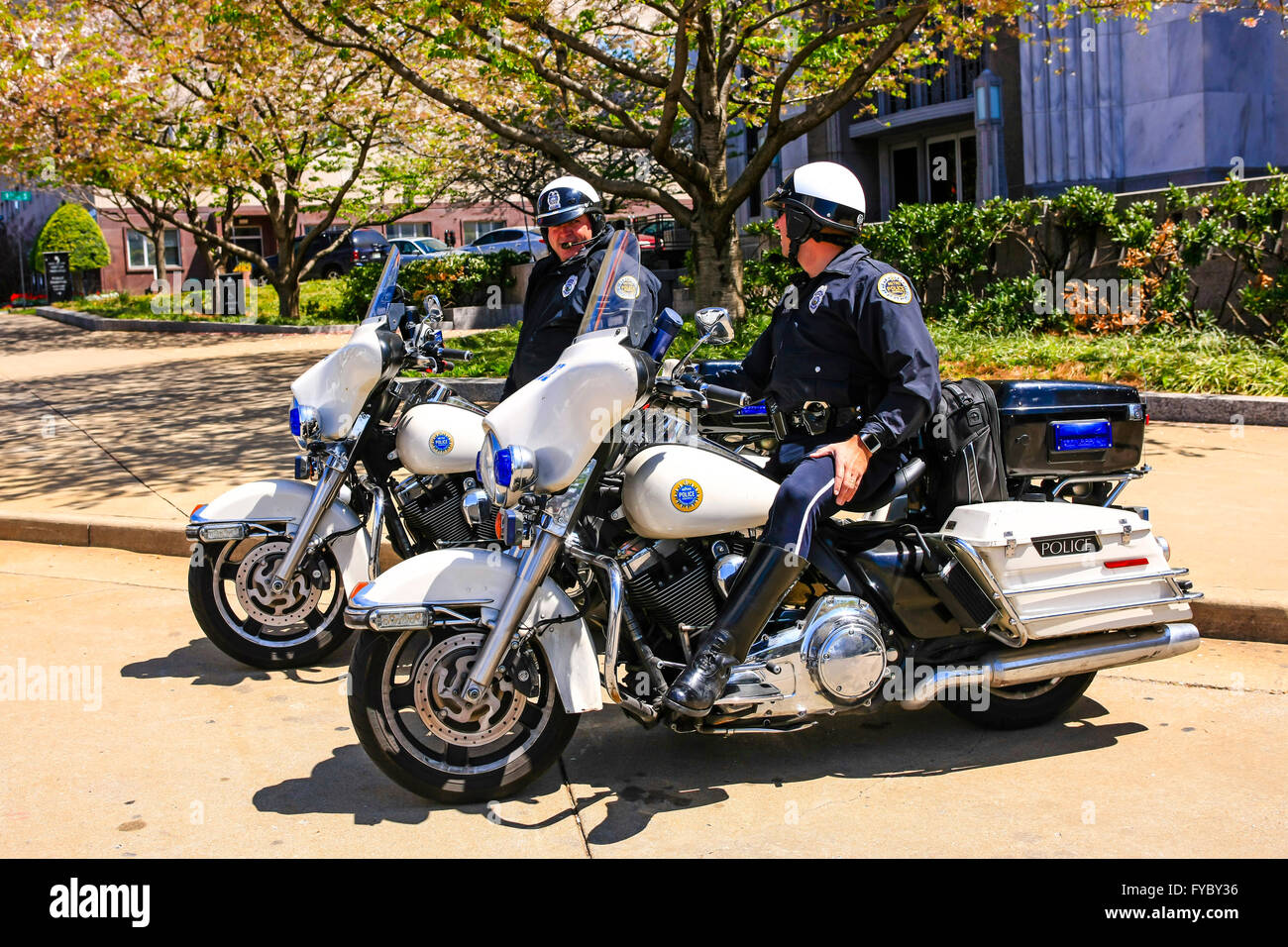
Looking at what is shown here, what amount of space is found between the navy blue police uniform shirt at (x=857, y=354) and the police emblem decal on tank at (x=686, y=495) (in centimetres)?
46

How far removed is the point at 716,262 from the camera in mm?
12570

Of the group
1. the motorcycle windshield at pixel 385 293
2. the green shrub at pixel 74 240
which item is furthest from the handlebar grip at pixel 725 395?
the green shrub at pixel 74 240

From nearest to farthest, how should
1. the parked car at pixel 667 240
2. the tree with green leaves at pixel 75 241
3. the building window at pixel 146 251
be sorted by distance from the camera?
the parked car at pixel 667 240 < the tree with green leaves at pixel 75 241 < the building window at pixel 146 251

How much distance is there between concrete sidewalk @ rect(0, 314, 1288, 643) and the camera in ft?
19.9

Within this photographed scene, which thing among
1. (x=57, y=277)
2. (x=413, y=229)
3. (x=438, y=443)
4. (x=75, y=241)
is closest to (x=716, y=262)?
(x=438, y=443)

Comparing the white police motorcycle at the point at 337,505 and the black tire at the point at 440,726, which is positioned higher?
the white police motorcycle at the point at 337,505

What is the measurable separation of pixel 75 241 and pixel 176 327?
595 inches

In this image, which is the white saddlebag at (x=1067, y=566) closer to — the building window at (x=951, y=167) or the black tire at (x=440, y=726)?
the black tire at (x=440, y=726)

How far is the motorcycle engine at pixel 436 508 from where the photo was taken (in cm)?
532
